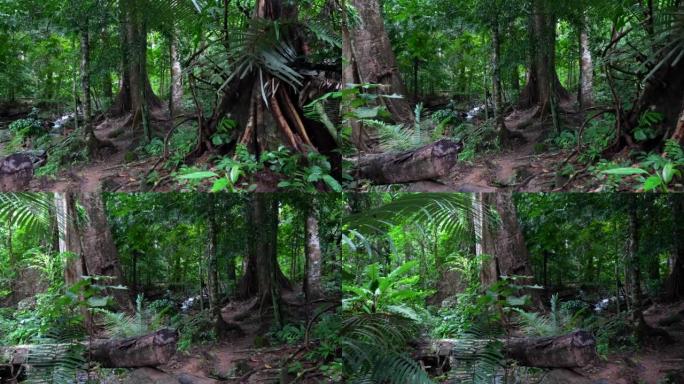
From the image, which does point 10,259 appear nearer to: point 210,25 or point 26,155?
point 26,155

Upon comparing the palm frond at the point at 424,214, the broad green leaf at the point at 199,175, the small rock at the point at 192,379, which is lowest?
the small rock at the point at 192,379

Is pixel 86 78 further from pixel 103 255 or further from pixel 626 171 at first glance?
pixel 626 171

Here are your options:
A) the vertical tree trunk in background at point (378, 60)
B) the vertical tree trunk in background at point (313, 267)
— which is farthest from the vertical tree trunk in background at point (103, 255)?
the vertical tree trunk in background at point (378, 60)

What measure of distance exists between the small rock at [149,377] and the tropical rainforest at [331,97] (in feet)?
2.92

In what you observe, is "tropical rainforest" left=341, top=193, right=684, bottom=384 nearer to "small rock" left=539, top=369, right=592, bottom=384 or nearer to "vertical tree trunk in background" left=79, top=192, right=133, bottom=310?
"small rock" left=539, top=369, right=592, bottom=384

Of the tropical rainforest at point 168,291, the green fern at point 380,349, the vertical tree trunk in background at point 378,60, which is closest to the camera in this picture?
the vertical tree trunk in background at point 378,60

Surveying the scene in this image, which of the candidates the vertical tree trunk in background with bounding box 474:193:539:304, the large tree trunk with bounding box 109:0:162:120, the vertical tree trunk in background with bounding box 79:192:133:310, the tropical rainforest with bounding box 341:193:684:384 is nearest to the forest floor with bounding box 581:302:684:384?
the tropical rainforest with bounding box 341:193:684:384

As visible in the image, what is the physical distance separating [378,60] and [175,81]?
857 mm

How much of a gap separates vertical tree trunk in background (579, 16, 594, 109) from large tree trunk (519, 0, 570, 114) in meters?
0.08

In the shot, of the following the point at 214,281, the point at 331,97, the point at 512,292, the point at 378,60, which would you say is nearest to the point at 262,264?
the point at 214,281

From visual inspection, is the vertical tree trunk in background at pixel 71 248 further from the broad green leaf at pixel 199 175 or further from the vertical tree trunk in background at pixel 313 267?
the vertical tree trunk in background at pixel 313 267

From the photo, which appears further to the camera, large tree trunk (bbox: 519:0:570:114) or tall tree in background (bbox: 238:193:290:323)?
tall tree in background (bbox: 238:193:290:323)

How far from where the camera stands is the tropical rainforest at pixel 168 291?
9.78 ft

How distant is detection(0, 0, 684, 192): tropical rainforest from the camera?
2.69 metres
